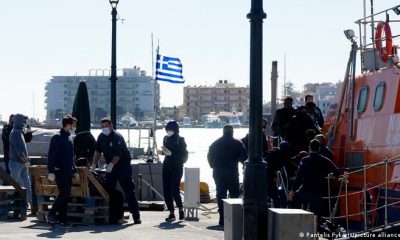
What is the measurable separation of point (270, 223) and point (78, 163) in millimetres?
8053

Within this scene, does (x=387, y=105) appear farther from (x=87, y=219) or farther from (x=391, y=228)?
(x=87, y=219)

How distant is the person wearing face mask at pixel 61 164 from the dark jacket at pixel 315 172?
4134 mm

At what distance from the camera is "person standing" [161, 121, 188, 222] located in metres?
17.6

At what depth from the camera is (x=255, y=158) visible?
10281mm

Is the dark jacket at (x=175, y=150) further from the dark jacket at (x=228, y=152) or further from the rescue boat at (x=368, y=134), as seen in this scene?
the rescue boat at (x=368, y=134)

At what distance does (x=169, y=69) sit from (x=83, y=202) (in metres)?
14.5

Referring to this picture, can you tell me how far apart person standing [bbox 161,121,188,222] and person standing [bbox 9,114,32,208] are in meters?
2.94

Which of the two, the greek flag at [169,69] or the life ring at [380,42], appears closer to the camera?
the life ring at [380,42]

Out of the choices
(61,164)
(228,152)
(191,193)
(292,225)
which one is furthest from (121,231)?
(292,225)

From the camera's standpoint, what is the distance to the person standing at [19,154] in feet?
60.4

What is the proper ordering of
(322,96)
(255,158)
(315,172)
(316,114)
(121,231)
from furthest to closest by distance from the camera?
(322,96) < (316,114) < (121,231) < (315,172) < (255,158)

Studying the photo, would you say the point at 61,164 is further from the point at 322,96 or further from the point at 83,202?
the point at 322,96

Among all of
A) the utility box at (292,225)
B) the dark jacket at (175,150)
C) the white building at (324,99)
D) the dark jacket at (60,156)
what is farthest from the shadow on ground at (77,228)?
the white building at (324,99)

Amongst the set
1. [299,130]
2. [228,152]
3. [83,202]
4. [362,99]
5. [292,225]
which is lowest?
[83,202]
